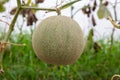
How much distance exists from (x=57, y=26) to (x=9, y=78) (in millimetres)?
1273

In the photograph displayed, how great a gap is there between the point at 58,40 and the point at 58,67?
1493 millimetres

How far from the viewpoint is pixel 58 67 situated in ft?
9.00

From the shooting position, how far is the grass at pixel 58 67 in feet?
8.35

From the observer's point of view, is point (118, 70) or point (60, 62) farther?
point (118, 70)

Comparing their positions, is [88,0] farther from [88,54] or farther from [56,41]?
[56,41]

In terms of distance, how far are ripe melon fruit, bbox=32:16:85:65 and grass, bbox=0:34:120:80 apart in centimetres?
108

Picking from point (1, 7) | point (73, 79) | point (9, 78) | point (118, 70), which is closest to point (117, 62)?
point (118, 70)

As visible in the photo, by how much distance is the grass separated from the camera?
100 inches

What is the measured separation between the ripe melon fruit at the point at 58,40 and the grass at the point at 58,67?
42.4 inches

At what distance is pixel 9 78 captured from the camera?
247cm

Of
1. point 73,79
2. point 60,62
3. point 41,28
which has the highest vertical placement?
point 41,28

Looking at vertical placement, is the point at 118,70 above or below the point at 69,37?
below

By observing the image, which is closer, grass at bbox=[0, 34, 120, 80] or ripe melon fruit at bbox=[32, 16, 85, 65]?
ripe melon fruit at bbox=[32, 16, 85, 65]

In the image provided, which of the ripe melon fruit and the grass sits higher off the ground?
the ripe melon fruit
